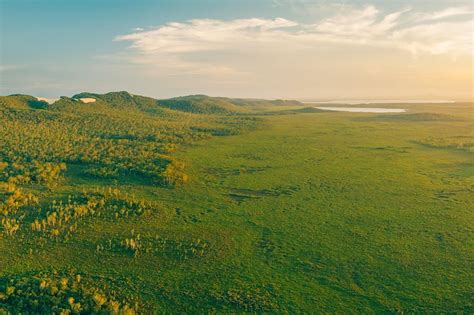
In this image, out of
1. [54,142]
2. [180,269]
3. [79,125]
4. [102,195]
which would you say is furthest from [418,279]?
[79,125]

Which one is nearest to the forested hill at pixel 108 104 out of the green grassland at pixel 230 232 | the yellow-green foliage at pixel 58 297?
the green grassland at pixel 230 232

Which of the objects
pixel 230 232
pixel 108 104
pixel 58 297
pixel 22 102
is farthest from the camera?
pixel 108 104

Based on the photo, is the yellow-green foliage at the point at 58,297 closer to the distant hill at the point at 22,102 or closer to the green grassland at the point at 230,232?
the green grassland at the point at 230,232

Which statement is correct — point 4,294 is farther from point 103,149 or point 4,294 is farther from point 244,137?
point 244,137

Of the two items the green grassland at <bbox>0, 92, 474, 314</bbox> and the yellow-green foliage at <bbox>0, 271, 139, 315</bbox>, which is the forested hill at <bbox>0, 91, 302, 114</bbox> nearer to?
the green grassland at <bbox>0, 92, 474, 314</bbox>

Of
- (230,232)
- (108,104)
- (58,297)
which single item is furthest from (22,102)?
(58,297)

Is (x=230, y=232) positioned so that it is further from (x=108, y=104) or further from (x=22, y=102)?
(x=108, y=104)

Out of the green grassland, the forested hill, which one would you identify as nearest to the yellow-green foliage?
the green grassland

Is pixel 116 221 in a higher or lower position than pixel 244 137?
lower

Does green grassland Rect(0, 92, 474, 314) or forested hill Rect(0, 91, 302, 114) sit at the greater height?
forested hill Rect(0, 91, 302, 114)
